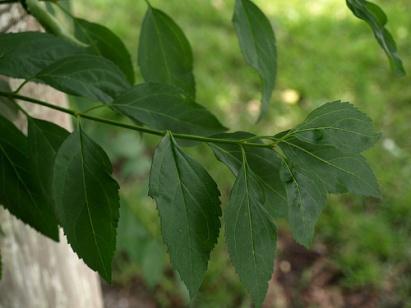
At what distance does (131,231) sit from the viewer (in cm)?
192

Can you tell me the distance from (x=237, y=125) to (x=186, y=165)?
8.50ft

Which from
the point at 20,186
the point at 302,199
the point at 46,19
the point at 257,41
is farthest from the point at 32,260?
the point at 302,199

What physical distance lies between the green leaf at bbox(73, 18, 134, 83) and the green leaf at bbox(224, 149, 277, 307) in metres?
0.41

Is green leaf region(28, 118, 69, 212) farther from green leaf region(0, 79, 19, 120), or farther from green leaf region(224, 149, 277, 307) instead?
green leaf region(224, 149, 277, 307)

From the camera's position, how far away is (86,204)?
70cm

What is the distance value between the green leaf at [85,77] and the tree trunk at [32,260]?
0.43 m

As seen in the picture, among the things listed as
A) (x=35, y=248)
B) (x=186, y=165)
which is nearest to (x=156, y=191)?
(x=186, y=165)

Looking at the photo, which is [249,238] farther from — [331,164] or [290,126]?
[290,126]

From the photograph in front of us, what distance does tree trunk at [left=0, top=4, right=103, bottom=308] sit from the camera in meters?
1.21

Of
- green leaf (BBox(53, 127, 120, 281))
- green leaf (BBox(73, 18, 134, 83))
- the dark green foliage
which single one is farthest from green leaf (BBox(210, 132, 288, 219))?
green leaf (BBox(73, 18, 134, 83))

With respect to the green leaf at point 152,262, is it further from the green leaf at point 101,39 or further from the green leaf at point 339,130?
the green leaf at point 339,130

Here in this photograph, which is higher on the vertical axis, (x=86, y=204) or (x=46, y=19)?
(x=46, y=19)

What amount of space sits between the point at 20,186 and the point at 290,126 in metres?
2.53

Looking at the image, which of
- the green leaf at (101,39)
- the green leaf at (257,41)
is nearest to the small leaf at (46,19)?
the green leaf at (101,39)
